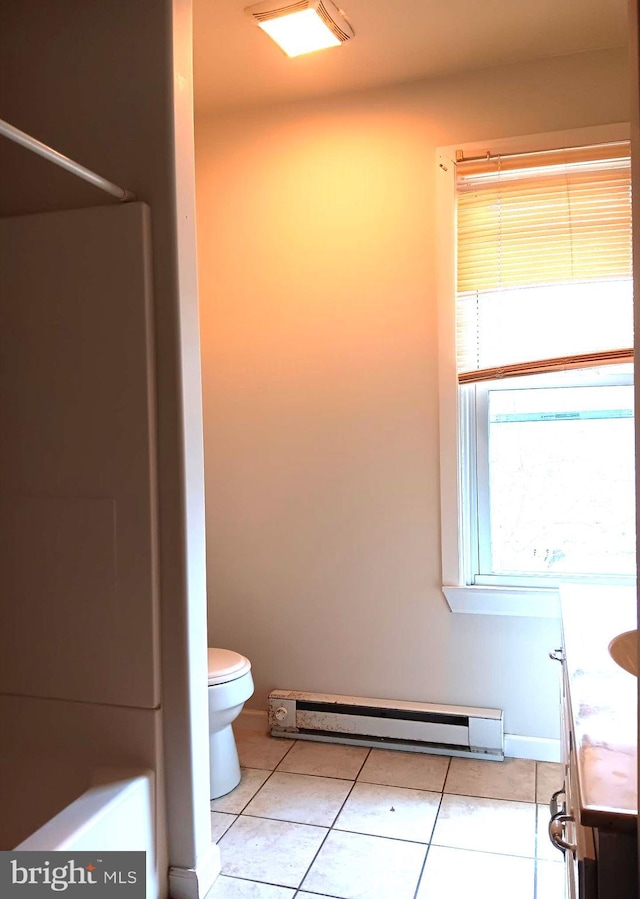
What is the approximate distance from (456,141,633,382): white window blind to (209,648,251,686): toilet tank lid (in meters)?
1.35

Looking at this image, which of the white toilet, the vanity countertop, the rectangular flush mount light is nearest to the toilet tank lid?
the white toilet

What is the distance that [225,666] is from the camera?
2.52 metres

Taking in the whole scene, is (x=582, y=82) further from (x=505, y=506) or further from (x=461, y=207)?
(x=505, y=506)

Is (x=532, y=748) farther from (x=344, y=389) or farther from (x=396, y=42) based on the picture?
(x=396, y=42)

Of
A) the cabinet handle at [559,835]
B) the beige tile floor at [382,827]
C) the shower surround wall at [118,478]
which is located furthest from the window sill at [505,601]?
the cabinet handle at [559,835]

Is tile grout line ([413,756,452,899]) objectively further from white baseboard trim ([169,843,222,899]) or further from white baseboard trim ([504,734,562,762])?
white baseboard trim ([169,843,222,899])

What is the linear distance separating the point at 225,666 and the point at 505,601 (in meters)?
1.06

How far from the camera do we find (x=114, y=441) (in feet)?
6.30

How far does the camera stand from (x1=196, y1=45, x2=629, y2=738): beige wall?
8.78 feet

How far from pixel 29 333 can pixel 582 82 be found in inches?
82.8

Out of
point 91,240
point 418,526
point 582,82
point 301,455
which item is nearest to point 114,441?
point 91,240

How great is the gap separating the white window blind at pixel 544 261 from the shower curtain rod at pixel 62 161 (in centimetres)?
135

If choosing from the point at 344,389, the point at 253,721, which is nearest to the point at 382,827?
the point at 253,721

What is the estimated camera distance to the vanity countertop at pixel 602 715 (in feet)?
2.92
